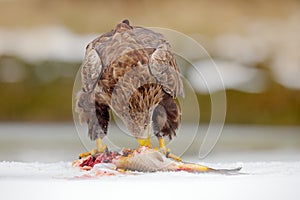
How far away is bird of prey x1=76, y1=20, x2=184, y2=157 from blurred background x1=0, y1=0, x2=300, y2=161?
1.25ft

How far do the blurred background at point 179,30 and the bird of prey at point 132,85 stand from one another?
0.38 meters

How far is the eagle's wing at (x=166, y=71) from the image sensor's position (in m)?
0.87

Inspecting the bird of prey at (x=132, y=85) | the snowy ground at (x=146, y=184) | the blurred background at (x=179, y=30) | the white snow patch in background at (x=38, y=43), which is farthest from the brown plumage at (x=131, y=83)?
the white snow patch in background at (x=38, y=43)

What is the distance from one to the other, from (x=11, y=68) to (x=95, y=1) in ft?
1.09

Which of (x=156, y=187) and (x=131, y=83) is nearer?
(x=156, y=187)

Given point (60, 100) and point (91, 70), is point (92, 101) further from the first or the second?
point (60, 100)

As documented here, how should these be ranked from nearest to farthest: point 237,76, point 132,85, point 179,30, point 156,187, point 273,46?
point 156,187, point 132,85, point 179,30, point 237,76, point 273,46

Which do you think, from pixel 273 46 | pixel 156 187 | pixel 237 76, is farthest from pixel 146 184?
pixel 273 46

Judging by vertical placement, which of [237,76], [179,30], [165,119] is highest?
[179,30]

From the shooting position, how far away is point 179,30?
1.45m

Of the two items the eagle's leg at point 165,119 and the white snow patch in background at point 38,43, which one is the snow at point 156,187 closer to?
the eagle's leg at point 165,119

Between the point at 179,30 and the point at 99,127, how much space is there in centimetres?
59

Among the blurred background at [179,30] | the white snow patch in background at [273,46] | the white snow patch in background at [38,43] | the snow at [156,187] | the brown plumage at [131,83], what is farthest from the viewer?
the white snow patch in background at [273,46]

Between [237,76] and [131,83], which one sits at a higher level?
[237,76]
